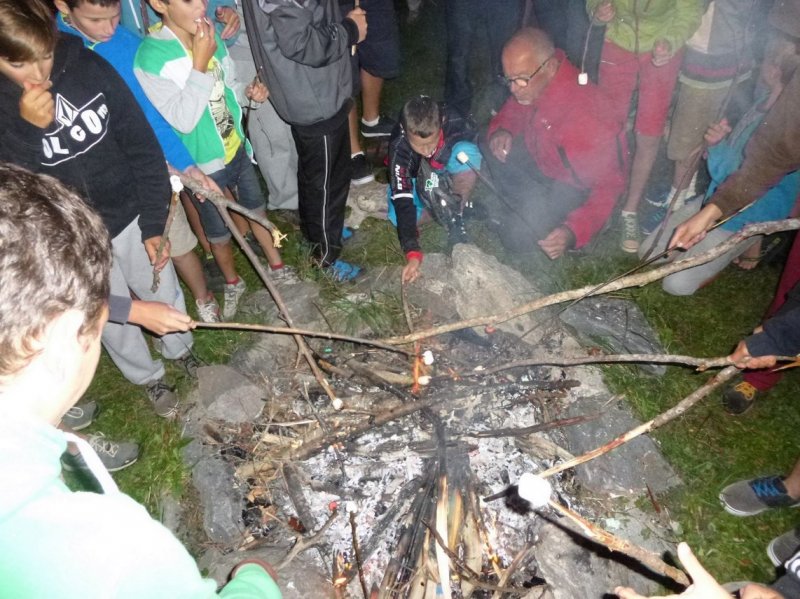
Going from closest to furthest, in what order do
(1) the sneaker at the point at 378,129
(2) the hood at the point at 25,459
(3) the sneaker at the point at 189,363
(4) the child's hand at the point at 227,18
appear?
(2) the hood at the point at 25,459, (4) the child's hand at the point at 227,18, (3) the sneaker at the point at 189,363, (1) the sneaker at the point at 378,129

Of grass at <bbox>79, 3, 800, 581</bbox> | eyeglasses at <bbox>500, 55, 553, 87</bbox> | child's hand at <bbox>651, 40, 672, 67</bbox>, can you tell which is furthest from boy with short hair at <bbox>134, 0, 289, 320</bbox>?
child's hand at <bbox>651, 40, 672, 67</bbox>

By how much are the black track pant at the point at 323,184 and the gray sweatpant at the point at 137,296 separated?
1170 millimetres

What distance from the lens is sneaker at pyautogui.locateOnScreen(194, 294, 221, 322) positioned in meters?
3.96

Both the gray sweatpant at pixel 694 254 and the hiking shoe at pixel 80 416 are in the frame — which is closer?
the hiking shoe at pixel 80 416

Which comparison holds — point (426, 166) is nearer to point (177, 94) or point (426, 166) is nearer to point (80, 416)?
point (177, 94)

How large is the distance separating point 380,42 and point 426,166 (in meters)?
1.65

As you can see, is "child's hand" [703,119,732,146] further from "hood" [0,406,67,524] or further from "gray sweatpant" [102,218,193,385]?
"hood" [0,406,67,524]

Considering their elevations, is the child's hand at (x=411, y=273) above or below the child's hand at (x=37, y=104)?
below

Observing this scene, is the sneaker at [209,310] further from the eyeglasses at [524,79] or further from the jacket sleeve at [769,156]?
the jacket sleeve at [769,156]

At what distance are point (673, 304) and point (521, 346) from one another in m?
1.85

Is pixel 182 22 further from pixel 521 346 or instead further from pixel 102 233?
pixel 521 346

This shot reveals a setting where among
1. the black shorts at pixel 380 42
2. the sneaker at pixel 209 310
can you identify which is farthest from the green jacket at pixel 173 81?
the black shorts at pixel 380 42

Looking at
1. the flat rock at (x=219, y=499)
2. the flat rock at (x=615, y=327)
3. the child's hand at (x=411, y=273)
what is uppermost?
the child's hand at (x=411, y=273)

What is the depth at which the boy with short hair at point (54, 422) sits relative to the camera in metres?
0.97
